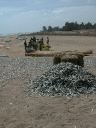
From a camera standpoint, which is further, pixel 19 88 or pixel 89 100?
pixel 19 88

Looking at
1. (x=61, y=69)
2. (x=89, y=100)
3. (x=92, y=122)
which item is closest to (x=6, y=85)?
(x=61, y=69)

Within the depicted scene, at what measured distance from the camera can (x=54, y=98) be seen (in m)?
11.6

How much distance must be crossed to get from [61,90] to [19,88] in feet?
6.70

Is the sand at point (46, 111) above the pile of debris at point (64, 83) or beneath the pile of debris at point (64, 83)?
beneath

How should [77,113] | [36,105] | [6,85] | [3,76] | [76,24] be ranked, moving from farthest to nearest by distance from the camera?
1. [76,24]
2. [3,76]
3. [6,85]
4. [36,105]
5. [77,113]

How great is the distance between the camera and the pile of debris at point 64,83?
39.8 feet

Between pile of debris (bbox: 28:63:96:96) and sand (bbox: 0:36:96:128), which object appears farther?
pile of debris (bbox: 28:63:96:96)

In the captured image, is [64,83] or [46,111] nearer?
[46,111]

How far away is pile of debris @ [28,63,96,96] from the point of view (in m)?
12.1

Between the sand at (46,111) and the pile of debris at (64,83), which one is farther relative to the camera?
the pile of debris at (64,83)

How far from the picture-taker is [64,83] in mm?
12508

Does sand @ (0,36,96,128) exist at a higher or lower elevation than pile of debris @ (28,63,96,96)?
lower

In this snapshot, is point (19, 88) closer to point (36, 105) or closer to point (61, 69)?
point (61, 69)

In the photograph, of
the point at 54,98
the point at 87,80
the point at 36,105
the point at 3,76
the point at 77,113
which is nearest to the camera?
the point at 77,113
